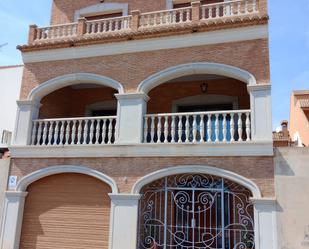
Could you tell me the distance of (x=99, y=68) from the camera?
962 centimetres

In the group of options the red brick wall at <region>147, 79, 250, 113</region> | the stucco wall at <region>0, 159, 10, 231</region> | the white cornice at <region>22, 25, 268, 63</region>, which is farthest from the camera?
the red brick wall at <region>147, 79, 250, 113</region>

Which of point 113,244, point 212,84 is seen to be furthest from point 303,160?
point 113,244

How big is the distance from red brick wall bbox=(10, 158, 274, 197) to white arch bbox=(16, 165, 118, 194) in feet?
0.37

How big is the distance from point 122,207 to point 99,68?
4.09 m

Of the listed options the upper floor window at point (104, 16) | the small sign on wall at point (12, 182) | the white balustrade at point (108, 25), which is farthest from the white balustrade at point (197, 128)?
the upper floor window at point (104, 16)

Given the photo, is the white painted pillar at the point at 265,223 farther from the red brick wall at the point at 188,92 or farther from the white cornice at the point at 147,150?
the red brick wall at the point at 188,92

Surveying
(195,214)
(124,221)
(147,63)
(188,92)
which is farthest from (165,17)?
(124,221)

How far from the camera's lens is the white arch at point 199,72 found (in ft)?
27.4

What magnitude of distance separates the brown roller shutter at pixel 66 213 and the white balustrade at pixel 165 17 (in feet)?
15.8

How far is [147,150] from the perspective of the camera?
8.53 metres

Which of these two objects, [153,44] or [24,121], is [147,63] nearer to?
[153,44]

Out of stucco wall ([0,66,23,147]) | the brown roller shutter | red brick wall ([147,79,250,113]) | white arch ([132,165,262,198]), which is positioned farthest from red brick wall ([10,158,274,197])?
stucco wall ([0,66,23,147])

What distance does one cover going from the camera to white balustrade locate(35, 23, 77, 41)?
10281 mm

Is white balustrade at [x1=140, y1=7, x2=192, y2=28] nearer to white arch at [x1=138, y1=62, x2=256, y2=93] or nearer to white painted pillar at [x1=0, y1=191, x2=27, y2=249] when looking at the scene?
white arch at [x1=138, y1=62, x2=256, y2=93]
